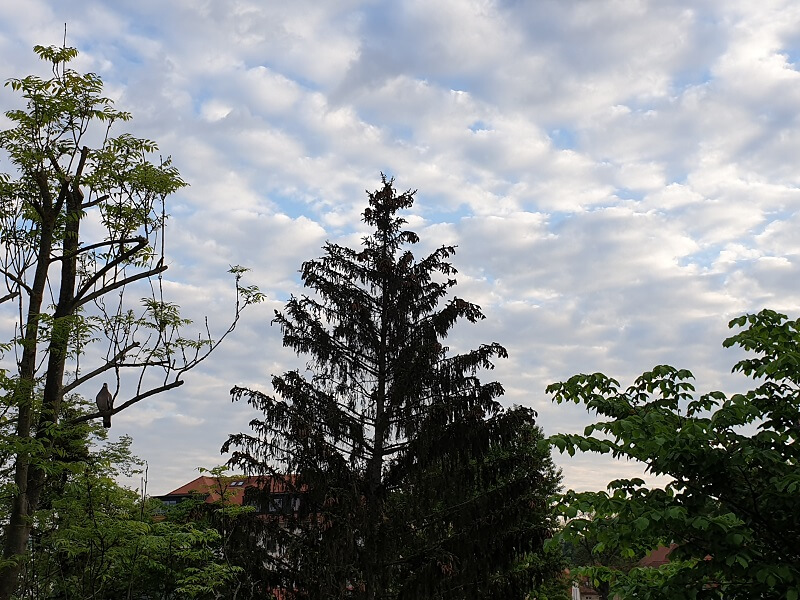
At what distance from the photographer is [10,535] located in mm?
10211

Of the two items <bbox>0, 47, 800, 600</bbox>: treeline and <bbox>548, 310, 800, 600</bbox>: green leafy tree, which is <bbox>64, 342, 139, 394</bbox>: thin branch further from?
<bbox>548, 310, 800, 600</bbox>: green leafy tree

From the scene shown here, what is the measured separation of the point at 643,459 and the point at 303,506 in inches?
524

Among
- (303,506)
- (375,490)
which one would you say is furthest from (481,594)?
(303,506)

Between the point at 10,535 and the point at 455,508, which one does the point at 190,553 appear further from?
the point at 455,508

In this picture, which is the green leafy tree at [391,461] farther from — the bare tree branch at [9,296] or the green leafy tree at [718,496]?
the green leafy tree at [718,496]

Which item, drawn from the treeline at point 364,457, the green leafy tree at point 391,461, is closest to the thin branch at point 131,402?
the treeline at point 364,457

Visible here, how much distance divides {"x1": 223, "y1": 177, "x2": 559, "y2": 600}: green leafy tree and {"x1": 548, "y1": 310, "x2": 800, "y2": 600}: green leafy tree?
1118cm

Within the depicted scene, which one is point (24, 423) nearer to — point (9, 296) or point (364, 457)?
point (9, 296)

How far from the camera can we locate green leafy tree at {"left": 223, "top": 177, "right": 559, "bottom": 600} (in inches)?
711

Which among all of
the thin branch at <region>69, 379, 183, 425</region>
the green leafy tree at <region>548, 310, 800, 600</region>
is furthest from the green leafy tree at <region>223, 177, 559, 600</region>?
the green leafy tree at <region>548, 310, 800, 600</region>

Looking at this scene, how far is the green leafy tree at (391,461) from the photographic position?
1805 cm

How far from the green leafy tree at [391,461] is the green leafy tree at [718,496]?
11182 mm

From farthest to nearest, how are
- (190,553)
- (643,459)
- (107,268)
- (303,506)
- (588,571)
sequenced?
(303,506), (190,553), (107,268), (588,571), (643,459)

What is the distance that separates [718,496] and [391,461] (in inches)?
524
